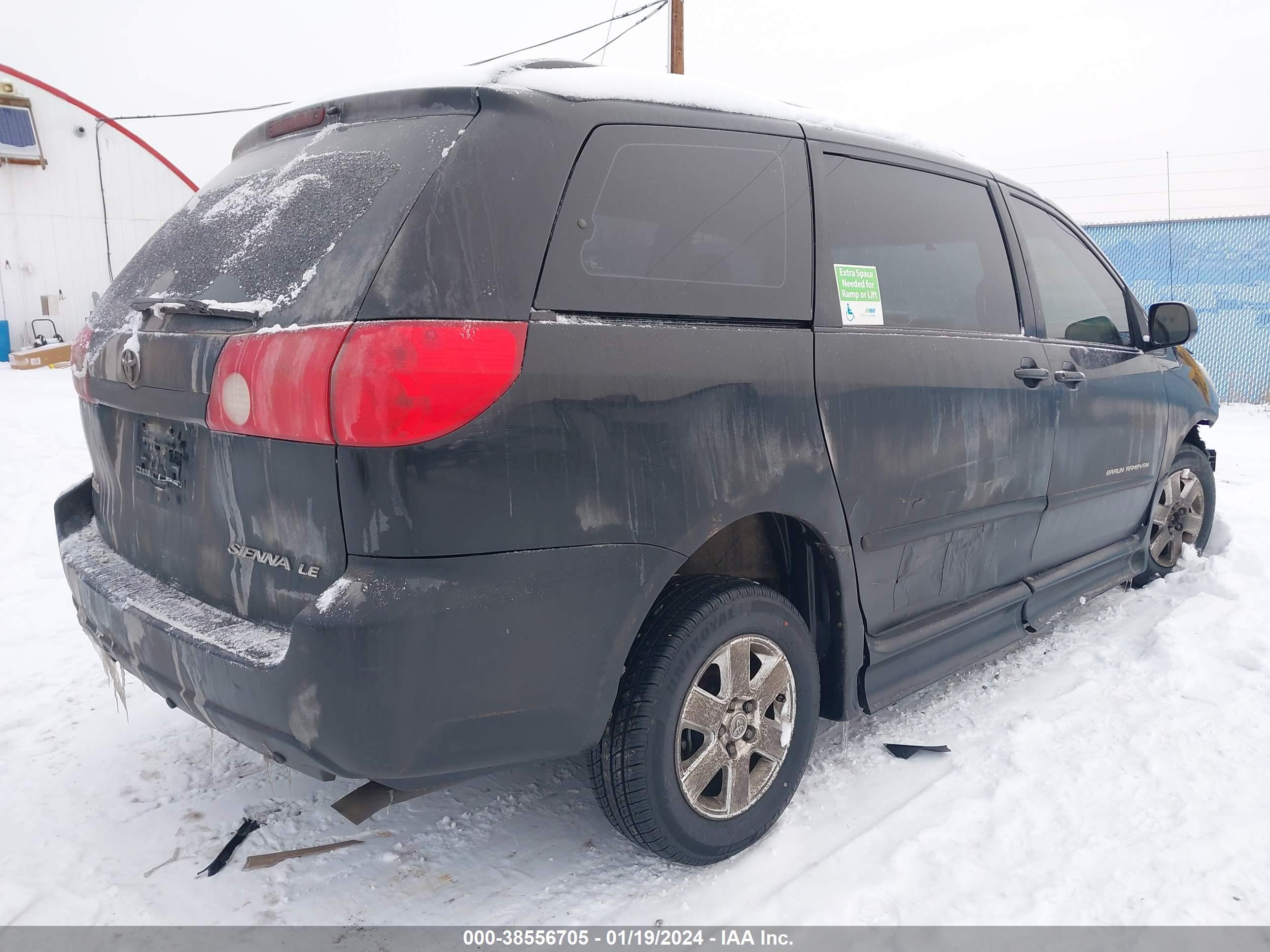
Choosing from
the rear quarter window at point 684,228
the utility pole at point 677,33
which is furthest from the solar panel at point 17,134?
the rear quarter window at point 684,228

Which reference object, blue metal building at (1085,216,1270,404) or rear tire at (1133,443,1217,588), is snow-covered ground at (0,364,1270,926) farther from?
blue metal building at (1085,216,1270,404)

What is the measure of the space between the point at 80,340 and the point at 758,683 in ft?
7.19

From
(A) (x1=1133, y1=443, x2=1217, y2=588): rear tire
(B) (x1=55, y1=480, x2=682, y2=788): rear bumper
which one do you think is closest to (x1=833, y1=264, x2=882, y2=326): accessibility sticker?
(B) (x1=55, y1=480, x2=682, y2=788): rear bumper

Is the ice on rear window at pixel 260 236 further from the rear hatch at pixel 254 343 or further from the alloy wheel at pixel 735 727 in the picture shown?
the alloy wheel at pixel 735 727

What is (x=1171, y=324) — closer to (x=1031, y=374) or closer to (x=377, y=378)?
(x=1031, y=374)

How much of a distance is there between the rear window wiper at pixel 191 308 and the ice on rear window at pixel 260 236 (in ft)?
0.04

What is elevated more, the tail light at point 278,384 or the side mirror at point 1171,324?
the tail light at point 278,384

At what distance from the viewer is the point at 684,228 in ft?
7.43

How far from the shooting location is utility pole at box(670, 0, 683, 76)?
584 inches

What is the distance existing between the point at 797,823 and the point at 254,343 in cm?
192

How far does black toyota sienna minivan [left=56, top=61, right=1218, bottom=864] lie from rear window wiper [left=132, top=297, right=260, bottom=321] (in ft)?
0.05

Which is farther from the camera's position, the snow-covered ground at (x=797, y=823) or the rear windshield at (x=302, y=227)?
the snow-covered ground at (x=797, y=823)

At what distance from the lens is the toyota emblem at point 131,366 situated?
7.29 feet

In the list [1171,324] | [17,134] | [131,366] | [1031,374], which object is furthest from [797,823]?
[17,134]
